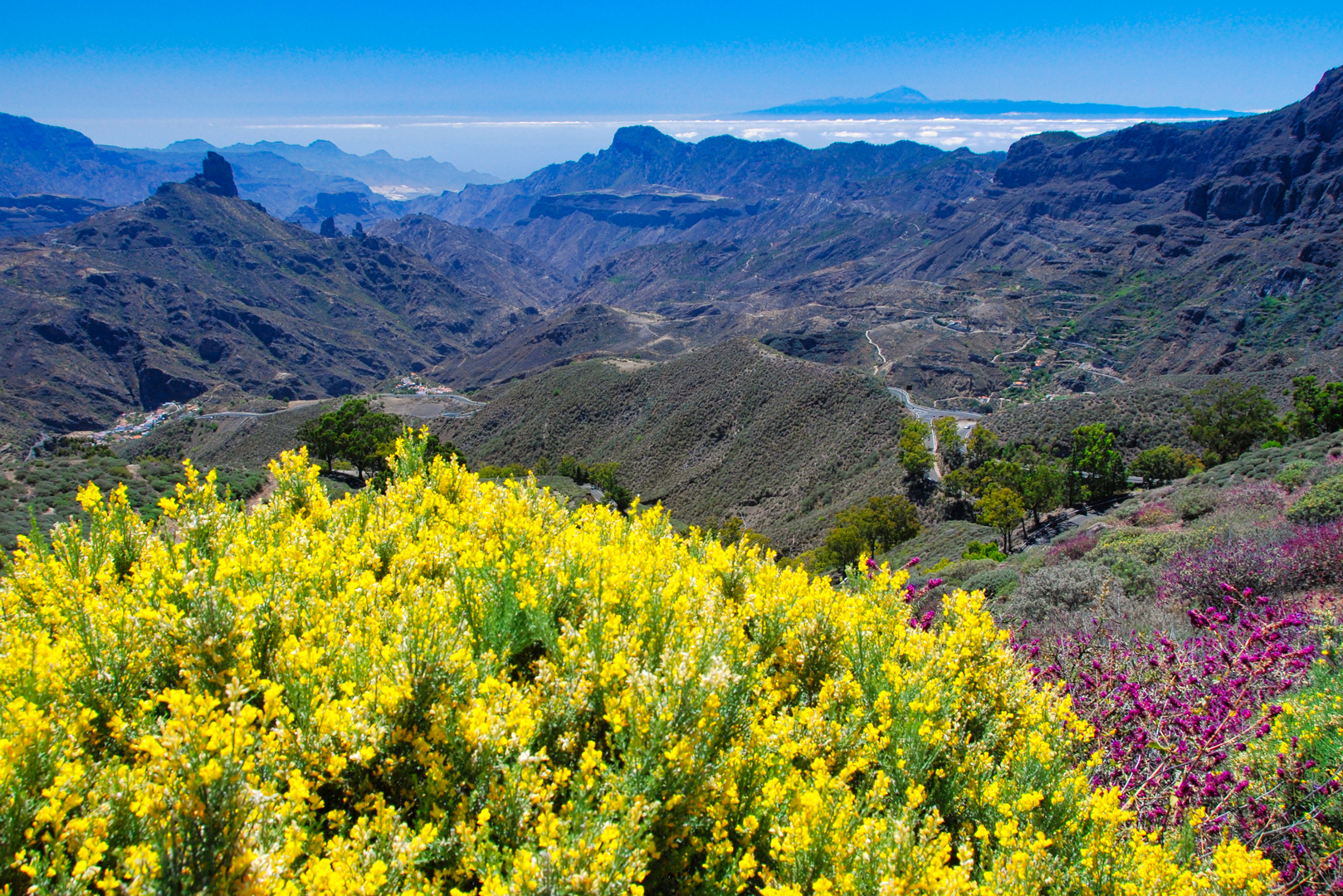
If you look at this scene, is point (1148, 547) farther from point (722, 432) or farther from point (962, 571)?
point (722, 432)

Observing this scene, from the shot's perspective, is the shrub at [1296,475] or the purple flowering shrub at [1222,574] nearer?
the purple flowering shrub at [1222,574]

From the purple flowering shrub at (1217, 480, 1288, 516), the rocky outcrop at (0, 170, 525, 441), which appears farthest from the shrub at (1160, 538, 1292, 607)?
the rocky outcrop at (0, 170, 525, 441)

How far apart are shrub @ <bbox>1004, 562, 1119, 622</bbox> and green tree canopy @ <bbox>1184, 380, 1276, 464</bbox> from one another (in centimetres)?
3238

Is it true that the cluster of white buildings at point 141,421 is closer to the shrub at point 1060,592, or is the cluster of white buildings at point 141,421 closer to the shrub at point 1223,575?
the shrub at point 1060,592

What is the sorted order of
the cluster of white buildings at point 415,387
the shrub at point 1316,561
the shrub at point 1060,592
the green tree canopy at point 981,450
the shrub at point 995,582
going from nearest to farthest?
1. the shrub at point 1316,561
2. the shrub at point 1060,592
3. the shrub at point 995,582
4. the green tree canopy at point 981,450
5. the cluster of white buildings at point 415,387

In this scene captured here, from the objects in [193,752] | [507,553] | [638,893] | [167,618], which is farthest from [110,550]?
[638,893]

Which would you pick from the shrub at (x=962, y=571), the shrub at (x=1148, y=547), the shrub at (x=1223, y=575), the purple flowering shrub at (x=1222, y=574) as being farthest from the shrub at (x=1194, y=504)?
the shrub at (x=1223, y=575)

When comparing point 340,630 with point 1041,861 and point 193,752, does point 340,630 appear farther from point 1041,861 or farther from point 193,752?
point 1041,861

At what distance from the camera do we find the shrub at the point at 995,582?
1644 centimetres

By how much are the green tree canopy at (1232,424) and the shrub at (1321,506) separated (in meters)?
27.5

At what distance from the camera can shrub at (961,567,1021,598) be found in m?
16.4

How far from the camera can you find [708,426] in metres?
65.8

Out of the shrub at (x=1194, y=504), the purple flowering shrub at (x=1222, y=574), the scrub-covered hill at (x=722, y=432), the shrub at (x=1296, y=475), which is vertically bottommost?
the scrub-covered hill at (x=722, y=432)

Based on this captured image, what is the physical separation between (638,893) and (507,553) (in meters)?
3.25
